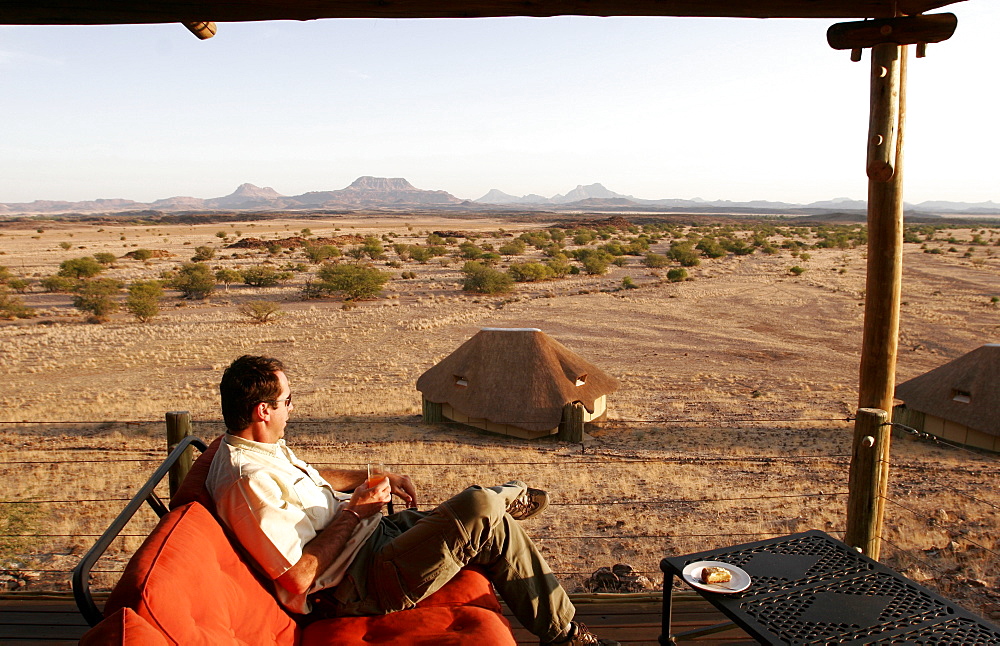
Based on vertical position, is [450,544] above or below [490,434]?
above

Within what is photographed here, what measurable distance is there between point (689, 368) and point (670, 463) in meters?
5.92

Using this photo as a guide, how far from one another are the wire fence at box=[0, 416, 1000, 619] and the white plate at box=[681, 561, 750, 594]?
1928mm

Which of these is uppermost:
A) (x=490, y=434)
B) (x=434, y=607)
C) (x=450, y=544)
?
(x=450, y=544)

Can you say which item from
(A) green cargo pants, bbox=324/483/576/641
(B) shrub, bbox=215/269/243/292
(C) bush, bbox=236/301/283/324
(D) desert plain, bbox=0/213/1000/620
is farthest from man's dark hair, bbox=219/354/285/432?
(B) shrub, bbox=215/269/243/292

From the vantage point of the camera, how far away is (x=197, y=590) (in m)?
1.98

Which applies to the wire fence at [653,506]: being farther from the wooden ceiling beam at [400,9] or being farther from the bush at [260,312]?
the bush at [260,312]

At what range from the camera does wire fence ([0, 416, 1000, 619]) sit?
5.49 metres

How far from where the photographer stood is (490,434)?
30.4 feet

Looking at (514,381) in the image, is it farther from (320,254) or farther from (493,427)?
(320,254)

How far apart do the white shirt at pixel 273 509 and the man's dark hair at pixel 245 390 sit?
0.26 ft

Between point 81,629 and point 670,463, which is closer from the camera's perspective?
point 81,629

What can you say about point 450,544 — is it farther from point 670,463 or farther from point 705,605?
point 670,463

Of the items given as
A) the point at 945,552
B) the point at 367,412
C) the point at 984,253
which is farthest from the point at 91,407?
the point at 984,253

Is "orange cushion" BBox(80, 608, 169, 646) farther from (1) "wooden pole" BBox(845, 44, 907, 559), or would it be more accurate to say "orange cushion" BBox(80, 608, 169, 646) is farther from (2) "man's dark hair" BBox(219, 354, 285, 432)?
(1) "wooden pole" BBox(845, 44, 907, 559)
